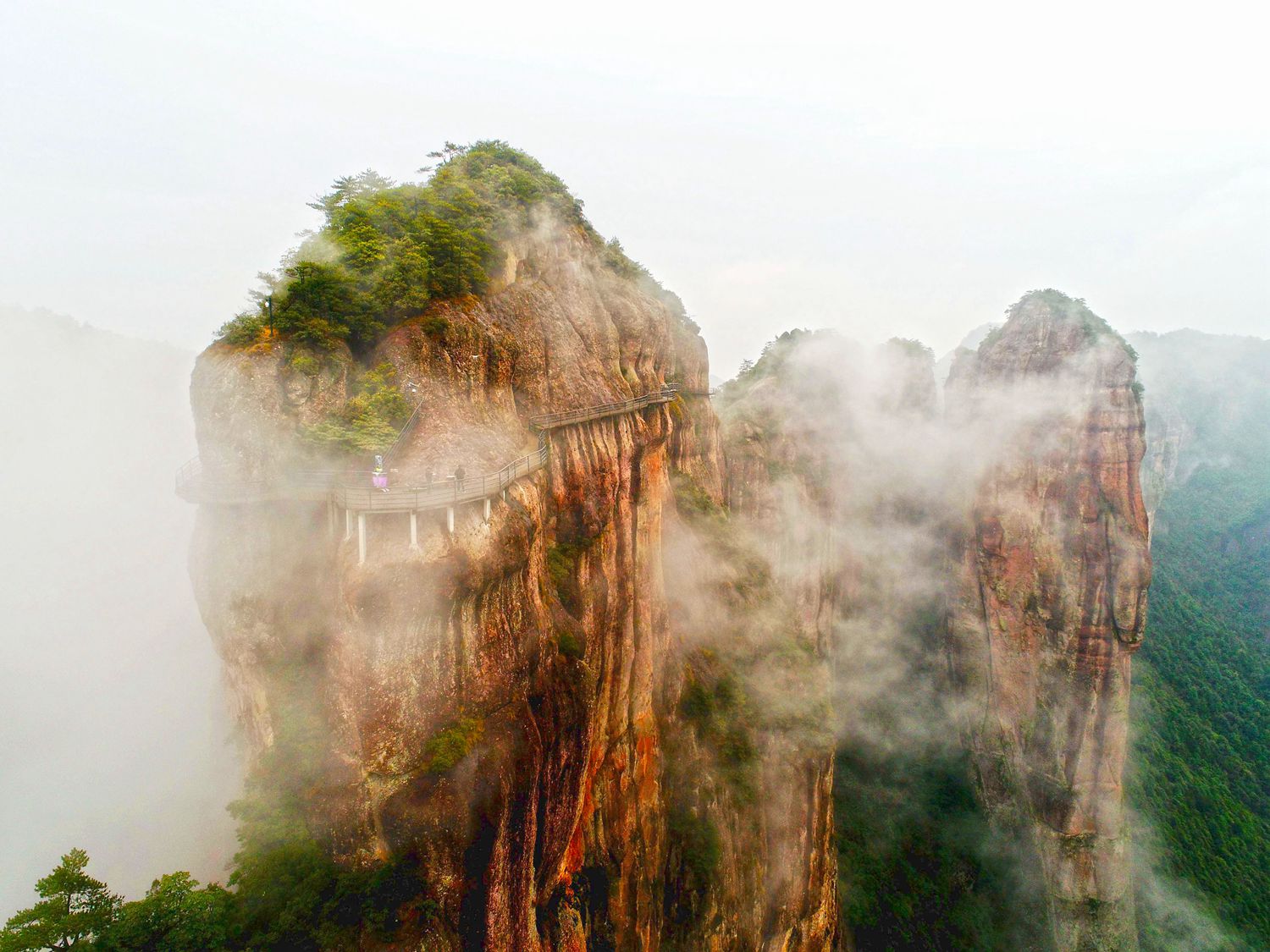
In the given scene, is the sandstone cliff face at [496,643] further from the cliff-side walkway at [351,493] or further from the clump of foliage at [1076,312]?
the clump of foliage at [1076,312]

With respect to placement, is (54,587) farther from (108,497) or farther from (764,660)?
(764,660)

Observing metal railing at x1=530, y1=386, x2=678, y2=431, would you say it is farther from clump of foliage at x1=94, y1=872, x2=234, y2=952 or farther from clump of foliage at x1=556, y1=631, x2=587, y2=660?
clump of foliage at x1=94, y1=872, x2=234, y2=952

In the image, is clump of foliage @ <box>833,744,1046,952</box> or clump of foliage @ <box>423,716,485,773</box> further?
clump of foliage @ <box>833,744,1046,952</box>

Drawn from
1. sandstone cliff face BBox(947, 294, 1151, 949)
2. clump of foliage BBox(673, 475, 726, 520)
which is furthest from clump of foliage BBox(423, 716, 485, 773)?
sandstone cliff face BBox(947, 294, 1151, 949)

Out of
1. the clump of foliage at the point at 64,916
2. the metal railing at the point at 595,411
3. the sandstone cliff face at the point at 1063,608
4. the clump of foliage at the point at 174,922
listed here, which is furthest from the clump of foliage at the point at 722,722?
the sandstone cliff face at the point at 1063,608

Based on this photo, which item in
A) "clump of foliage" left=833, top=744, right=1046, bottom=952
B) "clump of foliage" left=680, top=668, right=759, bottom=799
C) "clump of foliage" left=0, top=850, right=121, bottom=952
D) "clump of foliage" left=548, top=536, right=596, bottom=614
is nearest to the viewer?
"clump of foliage" left=0, top=850, right=121, bottom=952

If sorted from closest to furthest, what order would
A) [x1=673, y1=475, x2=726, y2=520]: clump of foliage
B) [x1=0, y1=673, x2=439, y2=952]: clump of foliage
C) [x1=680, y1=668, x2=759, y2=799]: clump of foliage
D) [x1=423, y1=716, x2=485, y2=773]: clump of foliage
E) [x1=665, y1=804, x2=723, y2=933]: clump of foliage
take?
[x1=0, y1=673, x2=439, y2=952]: clump of foliage < [x1=423, y1=716, x2=485, y2=773]: clump of foliage < [x1=665, y1=804, x2=723, y2=933]: clump of foliage < [x1=680, y1=668, x2=759, y2=799]: clump of foliage < [x1=673, y1=475, x2=726, y2=520]: clump of foliage

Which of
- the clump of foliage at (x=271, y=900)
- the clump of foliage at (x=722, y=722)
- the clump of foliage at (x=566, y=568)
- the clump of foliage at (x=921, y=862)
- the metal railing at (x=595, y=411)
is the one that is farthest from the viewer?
the clump of foliage at (x=921, y=862)

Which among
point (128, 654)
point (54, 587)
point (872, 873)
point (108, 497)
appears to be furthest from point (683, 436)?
point (108, 497)
